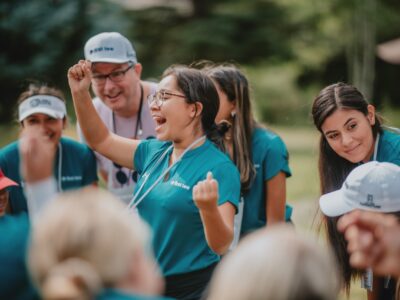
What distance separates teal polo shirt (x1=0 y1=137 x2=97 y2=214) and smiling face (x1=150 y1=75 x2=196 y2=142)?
4.18ft

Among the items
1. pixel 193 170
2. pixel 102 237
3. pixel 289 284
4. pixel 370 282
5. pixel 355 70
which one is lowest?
pixel 370 282

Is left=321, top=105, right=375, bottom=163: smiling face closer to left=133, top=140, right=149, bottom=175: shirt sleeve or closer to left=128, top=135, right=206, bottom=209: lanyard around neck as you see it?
left=128, top=135, right=206, bottom=209: lanyard around neck

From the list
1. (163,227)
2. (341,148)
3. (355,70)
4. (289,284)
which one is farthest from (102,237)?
(355,70)

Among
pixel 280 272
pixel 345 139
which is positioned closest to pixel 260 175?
pixel 345 139

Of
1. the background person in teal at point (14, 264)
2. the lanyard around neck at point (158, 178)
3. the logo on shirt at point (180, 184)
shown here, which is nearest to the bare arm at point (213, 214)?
the logo on shirt at point (180, 184)

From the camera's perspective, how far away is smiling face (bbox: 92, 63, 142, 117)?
509 cm

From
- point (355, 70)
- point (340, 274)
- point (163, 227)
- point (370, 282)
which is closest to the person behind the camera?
point (163, 227)

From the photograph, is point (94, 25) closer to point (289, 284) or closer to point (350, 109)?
point (350, 109)

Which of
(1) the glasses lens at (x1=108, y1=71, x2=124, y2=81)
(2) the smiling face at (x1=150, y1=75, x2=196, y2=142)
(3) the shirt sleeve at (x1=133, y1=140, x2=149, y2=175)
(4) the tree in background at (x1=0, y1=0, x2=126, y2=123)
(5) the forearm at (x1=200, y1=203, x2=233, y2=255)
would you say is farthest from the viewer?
(4) the tree in background at (x1=0, y1=0, x2=126, y2=123)

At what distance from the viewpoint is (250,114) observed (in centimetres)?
486

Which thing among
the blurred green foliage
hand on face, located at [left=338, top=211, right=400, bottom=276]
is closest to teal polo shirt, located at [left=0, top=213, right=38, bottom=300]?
hand on face, located at [left=338, top=211, right=400, bottom=276]

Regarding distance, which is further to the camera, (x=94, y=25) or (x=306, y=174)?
(x=94, y=25)

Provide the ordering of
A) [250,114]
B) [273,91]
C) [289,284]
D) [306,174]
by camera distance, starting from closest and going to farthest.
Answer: [289,284], [250,114], [306,174], [273,91]

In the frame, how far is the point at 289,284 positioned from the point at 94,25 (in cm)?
1882
